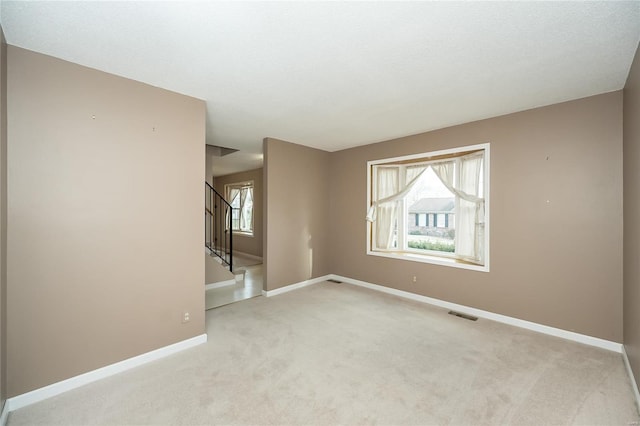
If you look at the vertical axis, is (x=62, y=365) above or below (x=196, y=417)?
above

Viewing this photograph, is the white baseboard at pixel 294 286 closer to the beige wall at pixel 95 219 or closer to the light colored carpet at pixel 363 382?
the light colored carpet at pixel 363 382

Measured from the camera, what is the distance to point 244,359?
260 centimetres

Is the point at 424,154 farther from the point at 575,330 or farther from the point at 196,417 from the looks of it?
the point at 196,417

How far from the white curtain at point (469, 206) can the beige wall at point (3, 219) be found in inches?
184

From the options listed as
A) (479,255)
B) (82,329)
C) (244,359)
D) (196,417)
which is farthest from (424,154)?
(82,329)

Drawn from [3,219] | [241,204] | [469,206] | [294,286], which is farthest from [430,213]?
[241,204]

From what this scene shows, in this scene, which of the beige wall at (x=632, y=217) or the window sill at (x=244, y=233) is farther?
the window sill at (x=244, y=233)

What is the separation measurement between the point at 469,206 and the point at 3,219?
4.80 m

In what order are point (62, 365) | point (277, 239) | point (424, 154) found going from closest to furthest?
point (62, 365), point (424, 154), point (277, 239)

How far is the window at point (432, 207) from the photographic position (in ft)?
12.5

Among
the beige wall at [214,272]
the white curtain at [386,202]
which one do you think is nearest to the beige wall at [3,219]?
the beige wall at [214,272]

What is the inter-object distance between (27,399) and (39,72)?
2.46 metres

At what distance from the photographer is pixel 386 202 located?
493cm

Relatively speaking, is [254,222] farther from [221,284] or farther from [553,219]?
[553,219]
